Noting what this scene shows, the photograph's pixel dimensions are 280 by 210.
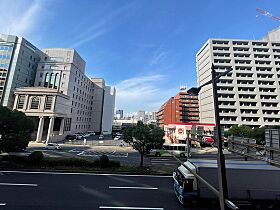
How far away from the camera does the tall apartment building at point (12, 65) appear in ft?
169

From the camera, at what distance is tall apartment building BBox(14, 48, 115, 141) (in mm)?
47781

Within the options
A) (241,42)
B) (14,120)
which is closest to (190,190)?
(14,120)

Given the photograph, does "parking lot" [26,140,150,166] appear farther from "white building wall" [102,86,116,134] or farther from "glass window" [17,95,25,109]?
"white building wall" [102,86,116,134]

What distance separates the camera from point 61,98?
51219 mm

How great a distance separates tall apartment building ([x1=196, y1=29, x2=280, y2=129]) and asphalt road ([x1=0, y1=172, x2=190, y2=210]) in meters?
48.5

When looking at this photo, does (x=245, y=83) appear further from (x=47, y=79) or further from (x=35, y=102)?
(x=47, y=79)

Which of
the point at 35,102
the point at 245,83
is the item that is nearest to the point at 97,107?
the point at 35,102

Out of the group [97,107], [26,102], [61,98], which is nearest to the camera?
[26,102]

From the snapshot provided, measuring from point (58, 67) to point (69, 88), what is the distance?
9.11 meters

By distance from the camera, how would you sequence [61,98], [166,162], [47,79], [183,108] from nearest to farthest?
[166,162] < [61,98] < [47,79] < [183,108]

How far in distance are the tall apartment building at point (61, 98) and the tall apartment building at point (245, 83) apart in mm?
49020

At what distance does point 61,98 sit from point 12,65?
21.1 m

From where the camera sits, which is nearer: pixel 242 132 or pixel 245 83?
pixel 242 132

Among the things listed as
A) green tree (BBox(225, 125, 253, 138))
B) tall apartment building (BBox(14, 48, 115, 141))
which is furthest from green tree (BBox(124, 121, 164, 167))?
tall apartment building (BBox(14, 48, 115, 141))
